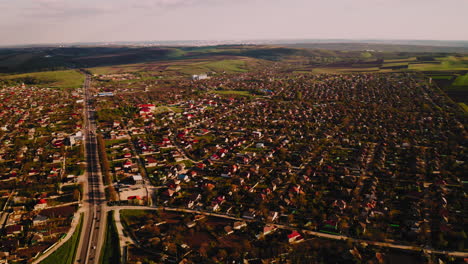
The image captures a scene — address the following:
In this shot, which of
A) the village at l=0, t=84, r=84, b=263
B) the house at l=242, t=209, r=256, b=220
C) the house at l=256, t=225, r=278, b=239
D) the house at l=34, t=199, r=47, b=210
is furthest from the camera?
the house at l=34, t=199, r=47, b=210

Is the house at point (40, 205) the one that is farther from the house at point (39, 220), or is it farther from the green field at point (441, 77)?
the green field at point (441, 77)

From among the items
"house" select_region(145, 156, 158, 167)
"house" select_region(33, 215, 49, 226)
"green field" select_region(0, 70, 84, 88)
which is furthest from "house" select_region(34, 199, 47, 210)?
"green field" select_region(0, 70, 84, 88)

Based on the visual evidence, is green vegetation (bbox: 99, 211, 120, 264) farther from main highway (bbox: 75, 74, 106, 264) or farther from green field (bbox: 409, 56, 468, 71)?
green field (bbox: 409, 56, 468, 71)

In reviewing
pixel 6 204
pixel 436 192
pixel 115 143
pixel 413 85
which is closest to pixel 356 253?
pixel 436 192

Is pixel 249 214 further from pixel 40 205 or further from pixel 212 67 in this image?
pixel 212 67

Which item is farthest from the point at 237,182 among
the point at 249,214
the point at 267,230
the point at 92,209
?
the point at 92,209

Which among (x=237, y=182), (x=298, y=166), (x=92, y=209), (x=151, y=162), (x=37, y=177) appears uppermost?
(x=151, y=162)

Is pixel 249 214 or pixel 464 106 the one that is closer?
pixel 249 214
